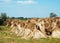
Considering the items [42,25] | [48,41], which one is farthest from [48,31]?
[48,41]

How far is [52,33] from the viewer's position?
3666 cm

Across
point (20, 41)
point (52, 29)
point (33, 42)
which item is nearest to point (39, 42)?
point (33, 42)

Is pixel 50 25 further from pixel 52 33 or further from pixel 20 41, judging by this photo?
pixel 20 41

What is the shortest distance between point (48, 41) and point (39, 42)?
1.40m

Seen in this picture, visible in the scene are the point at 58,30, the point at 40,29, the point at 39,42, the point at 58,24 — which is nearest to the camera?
the point at 39,42

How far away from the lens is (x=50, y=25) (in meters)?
41.9

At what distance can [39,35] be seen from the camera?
120ft

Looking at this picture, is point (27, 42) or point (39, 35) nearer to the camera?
point (27, 42)

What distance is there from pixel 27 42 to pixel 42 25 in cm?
1491

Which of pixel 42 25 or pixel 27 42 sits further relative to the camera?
pixel 42 25

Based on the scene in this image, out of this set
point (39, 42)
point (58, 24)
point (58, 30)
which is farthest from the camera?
point (58, 24)

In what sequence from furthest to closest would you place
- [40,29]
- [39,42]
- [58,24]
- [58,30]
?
[40,29]
[58,24]
[58,30]
[39,42]

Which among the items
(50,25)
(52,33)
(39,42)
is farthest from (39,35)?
(39,42)

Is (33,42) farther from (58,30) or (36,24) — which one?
(36,24)
